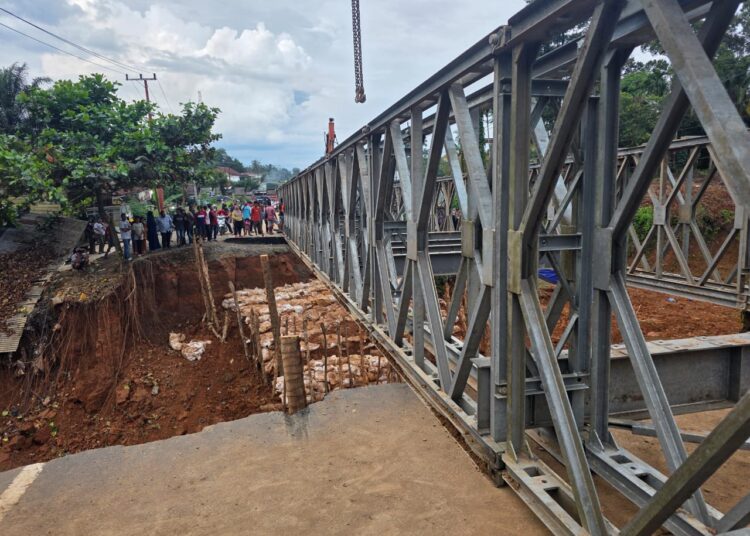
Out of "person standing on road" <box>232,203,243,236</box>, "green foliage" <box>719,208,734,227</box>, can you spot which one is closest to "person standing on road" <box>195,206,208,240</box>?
"person standing on road" <box>232,203,243,236</box>

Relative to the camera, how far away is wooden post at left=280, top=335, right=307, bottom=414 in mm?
4766

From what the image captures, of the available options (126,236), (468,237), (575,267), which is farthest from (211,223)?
(575,267)

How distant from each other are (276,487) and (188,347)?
30.4 feet

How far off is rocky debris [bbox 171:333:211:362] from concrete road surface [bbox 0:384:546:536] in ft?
25.3

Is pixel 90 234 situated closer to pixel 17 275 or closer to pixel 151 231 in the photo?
pixel 151 231

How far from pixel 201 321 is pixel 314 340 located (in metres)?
5.62

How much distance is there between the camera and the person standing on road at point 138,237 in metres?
15.5

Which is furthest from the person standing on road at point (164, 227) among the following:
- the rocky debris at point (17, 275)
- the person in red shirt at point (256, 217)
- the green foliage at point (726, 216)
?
the green foliage at point (726, 216)

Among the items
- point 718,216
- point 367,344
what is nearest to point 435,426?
point 367,344

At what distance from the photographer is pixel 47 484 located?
3.68 metres

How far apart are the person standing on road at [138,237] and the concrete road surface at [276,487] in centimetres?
1278

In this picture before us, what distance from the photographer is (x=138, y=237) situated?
610 inches

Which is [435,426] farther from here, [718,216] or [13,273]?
[718,216]

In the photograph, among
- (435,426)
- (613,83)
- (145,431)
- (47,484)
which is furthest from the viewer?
(145,431)
